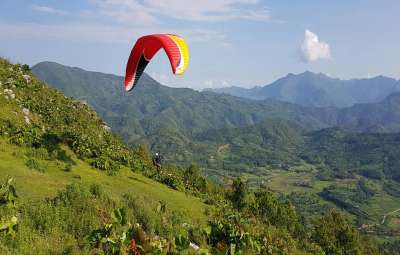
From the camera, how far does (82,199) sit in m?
15.5

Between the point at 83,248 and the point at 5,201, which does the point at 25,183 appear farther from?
the point at 83,248

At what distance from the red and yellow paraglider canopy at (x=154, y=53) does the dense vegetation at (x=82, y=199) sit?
6380mm

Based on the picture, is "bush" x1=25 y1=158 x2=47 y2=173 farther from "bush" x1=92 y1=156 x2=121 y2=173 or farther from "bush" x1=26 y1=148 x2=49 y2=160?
"bush" x1=92 y1=156 x2=121 y2=173

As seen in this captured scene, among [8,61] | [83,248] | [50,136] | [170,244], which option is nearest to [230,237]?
[83,248]

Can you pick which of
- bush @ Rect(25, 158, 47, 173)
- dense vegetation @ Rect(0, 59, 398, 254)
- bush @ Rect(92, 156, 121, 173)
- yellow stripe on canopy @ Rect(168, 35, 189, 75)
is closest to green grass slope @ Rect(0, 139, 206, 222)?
dense vegetation @ Rect(0, 59, 398, 254)

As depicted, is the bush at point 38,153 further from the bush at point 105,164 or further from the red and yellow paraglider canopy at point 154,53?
Result: the red and yellow paraglider canopy at point 154,53

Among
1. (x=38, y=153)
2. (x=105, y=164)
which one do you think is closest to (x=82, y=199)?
(x=38, y=153)

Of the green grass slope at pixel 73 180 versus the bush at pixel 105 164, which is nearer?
the green grass slope at pixel 73 180

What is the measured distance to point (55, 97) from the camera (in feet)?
127

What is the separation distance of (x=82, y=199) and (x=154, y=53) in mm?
11163

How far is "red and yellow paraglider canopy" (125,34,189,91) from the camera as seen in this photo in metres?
21.2

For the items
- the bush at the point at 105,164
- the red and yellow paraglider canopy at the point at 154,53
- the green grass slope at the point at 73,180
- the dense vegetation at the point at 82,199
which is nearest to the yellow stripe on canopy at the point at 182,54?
the red and yellow paraglider canopy at the point at 154,53

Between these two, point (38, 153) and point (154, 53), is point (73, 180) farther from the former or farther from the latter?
point (154, 53)

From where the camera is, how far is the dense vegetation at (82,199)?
425 inches
